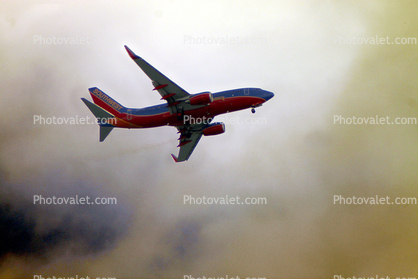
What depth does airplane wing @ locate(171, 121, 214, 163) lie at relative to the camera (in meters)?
62.2

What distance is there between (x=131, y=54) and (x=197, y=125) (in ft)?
59.0

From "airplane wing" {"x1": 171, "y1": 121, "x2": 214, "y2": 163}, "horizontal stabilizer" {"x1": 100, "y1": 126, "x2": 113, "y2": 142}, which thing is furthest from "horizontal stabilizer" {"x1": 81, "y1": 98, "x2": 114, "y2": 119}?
"airplane wing" {"x1": 171, "y1": 121, "x2": 214, "y2": 163}

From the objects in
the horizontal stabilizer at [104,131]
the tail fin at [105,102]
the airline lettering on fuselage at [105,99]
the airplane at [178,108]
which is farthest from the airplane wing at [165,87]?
the horizontal stabilizer at [104,131]

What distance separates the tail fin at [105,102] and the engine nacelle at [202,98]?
14066 mm

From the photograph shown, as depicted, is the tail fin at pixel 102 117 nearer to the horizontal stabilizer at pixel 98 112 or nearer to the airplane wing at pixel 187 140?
the horizontal stabilizer at pixel 98 112

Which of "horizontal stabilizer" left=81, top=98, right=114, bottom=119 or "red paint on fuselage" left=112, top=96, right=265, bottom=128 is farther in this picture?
"horizontal stabilizer" left=81, top=98, right=114, bottom=119

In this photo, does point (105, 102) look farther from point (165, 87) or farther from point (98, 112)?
point (165, 87)

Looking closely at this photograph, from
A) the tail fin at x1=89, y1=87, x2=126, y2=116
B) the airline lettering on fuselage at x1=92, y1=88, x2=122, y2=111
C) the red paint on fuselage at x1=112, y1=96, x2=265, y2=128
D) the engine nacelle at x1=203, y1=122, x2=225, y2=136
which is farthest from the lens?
the airline lettering on fuselage at x1=92, y1=88, x2=122, y2=111

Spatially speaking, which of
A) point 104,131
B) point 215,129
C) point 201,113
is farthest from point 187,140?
point 104,131

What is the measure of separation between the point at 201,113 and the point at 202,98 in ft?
12.4

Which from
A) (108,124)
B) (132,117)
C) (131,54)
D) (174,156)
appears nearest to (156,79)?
(131,54)

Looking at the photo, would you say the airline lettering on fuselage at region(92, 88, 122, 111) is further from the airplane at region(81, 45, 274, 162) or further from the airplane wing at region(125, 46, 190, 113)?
the airplane wing at region(125, 46, 190, 113)

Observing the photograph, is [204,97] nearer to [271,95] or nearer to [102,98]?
[271,95]

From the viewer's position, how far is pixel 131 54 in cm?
4950
